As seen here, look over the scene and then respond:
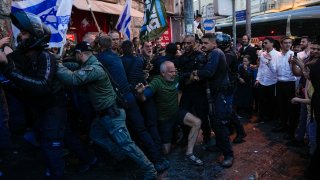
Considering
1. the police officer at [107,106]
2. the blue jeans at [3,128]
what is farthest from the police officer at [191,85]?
the blue jeans at [3,128]

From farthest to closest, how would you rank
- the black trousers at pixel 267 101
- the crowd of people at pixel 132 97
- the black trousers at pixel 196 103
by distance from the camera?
the black trousers at pixel 267 101 → the black trousers at pixel 196 103 → the crowd of people at pixel 132 97

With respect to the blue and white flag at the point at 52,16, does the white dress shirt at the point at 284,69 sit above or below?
below

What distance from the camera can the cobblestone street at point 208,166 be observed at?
14.7 ft

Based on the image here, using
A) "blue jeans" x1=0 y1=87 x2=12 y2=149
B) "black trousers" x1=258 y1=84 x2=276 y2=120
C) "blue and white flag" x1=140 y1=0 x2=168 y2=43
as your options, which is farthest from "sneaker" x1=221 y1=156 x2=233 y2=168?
"blue and white flag" x1=140 y1=0 x2=168 y2=43

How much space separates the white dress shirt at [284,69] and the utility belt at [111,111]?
3690 mm

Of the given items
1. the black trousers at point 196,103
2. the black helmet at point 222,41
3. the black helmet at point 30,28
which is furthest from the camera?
the black helmet at point 222,41

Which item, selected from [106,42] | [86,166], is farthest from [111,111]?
[86,166]

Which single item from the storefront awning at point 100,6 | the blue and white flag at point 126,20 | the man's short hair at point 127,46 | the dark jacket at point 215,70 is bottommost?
the dark jacket at point 215,70

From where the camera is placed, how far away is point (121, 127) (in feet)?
13.3

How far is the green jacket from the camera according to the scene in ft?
11.7

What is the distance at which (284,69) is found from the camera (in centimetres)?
636

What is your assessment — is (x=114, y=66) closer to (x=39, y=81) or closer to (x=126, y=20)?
(x=39, y=81)

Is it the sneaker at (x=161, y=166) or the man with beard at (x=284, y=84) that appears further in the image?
the man with beard at (x=284, y=84)

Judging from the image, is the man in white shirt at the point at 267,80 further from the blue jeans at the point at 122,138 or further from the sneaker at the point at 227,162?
the blue jeans at the point at 122,138
